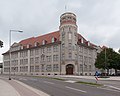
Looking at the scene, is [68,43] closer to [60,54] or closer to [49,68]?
[60,54]

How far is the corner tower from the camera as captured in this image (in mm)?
72250

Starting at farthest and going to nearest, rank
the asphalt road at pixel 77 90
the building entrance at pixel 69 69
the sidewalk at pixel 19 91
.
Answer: the building entrance at pixel 69 69 → the asphalt road at pixel 77 90 → the sidewalk at pixel 19 91

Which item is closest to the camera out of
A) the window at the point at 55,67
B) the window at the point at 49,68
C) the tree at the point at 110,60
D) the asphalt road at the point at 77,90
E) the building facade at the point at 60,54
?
the asphalt road at the point at 77,90

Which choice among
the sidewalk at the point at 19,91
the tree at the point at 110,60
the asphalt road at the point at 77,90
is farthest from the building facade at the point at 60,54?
the sidewalk at the point at 19,91

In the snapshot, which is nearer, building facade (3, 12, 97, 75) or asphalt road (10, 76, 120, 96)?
asphalt road (10, 76, 120, 96)

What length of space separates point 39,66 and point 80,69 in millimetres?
17506

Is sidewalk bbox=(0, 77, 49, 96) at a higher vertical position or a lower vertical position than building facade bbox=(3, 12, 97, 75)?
lower

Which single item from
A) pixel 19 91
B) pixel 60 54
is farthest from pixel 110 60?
pixel 19 91

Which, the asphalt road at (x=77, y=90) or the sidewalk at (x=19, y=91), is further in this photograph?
the asphalt road at (x=77, y=90)

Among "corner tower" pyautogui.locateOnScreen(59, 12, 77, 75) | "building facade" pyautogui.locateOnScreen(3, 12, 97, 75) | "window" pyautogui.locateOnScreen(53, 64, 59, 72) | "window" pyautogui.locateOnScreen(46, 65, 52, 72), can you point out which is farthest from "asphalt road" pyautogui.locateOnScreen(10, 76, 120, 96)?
"window" pyautogui.locateOnScreen(46, 65, 52, 72)

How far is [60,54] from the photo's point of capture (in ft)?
247

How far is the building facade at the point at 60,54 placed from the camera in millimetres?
73312

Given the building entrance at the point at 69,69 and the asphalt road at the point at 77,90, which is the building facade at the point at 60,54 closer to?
the building entrance at the point at 69,69

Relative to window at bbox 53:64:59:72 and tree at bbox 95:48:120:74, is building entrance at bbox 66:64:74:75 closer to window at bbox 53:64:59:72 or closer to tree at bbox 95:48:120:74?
window at bbox 53:64:59:72
